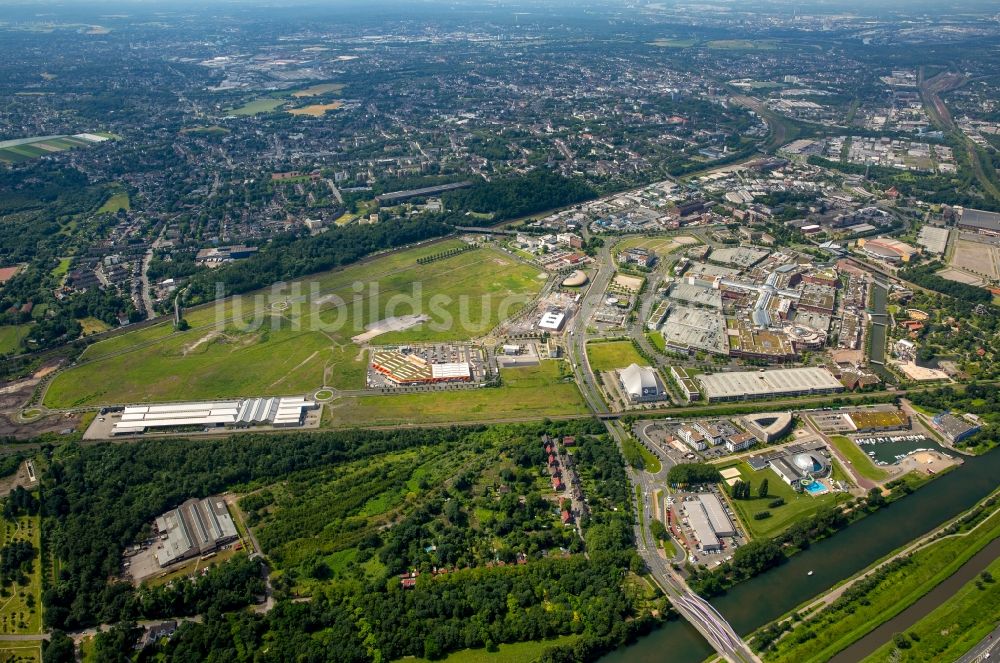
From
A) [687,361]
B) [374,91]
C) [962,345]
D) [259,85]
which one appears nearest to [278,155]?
[374,91]

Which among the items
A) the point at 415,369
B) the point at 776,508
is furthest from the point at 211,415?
the point at 776,508

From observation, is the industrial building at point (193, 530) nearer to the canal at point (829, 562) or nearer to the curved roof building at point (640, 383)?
the canal at point (829, 562)

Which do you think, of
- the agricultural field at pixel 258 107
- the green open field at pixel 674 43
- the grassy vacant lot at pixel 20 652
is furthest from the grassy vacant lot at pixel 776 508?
the green open field at pixel 674 43

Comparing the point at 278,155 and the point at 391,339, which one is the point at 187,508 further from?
the point at 278,155

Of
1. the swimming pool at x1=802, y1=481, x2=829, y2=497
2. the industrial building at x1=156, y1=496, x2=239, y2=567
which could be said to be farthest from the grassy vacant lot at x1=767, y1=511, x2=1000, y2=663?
the industrial building at x1=156, y1=496, x2=239, y2=567

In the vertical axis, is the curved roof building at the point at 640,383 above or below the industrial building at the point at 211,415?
above
